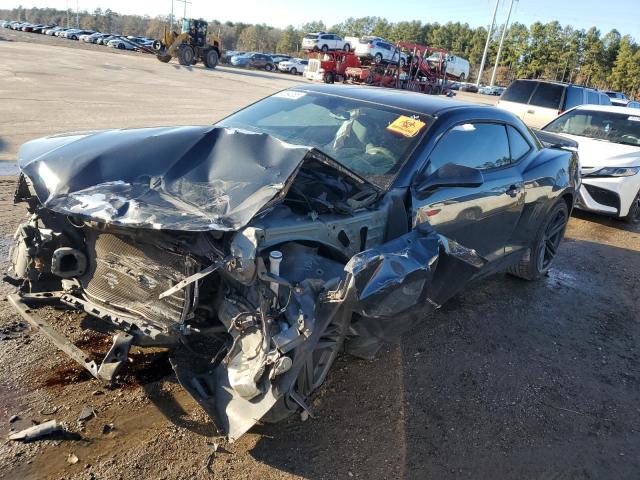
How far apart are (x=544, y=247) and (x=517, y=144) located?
122cm

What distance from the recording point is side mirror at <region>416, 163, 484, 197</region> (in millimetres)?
3191

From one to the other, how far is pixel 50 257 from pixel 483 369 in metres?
2.83

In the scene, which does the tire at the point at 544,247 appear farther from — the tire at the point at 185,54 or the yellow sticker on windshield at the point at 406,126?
the tire at the point at 185,54

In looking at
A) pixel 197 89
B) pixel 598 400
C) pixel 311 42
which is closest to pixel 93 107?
pixel 197 89

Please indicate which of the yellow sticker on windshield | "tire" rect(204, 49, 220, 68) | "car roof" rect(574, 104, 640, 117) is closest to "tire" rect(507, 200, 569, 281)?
the yellow sticker on windshield

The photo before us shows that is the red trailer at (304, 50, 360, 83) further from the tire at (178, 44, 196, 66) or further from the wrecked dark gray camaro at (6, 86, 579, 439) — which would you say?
the wrecked dark gray camaro at (6, 86, 579, 439)

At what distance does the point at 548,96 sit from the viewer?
41.9ft

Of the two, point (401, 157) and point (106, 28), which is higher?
point (106, 28)

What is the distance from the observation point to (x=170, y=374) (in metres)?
3.01

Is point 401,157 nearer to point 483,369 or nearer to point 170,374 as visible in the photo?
point 483,369

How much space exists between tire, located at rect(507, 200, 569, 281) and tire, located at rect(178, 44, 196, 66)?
2861 centimetres

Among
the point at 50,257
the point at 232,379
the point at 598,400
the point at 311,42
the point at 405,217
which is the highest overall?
the point at 311,42

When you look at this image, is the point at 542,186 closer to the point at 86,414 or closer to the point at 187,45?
the point at 86,414

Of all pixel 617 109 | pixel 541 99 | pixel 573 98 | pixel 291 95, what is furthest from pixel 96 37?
pixel 291 95
